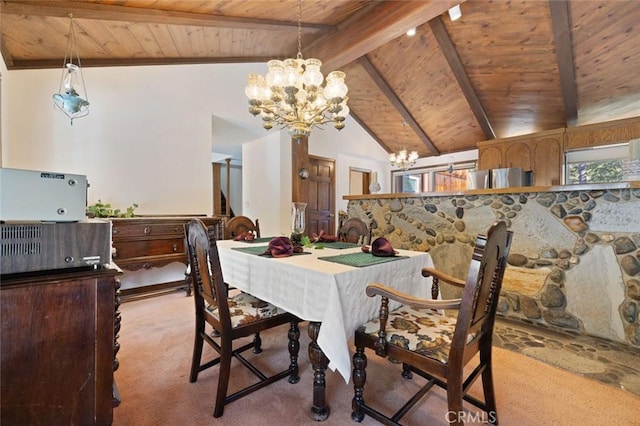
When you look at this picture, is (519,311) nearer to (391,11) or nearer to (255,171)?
(391,11)

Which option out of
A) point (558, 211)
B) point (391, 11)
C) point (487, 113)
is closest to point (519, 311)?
point (558, 211)

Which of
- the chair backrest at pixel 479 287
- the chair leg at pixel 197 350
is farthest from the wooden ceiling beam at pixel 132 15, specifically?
the chair backrest at pixel 479 287

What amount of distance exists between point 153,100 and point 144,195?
3.79 feet

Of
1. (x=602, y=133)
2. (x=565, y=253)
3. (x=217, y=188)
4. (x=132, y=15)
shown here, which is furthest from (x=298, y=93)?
(x=217, y=188)

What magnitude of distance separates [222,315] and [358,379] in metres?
0.72

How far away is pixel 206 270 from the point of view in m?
1.45

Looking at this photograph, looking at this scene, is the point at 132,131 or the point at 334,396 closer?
the point at 334,396

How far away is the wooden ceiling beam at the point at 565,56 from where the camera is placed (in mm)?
3224

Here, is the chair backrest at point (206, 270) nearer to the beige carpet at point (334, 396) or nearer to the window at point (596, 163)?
the beige carpet at point (334, 396)

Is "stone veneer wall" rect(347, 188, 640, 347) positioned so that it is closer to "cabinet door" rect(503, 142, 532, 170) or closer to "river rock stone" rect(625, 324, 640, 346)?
"river rock stone" rect(625, 324, 640, 346)

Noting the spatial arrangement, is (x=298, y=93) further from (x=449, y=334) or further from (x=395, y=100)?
(x=395, y=100)

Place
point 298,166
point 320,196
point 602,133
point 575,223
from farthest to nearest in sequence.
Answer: point 320,196 → point 298,166 → point 602,133 → point 575,223

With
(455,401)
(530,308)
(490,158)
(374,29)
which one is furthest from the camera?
(490,158)

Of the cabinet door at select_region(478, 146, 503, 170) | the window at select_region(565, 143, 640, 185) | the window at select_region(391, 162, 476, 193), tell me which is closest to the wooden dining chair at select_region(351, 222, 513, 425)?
the window at select_region(565, 143, 640, 185)
